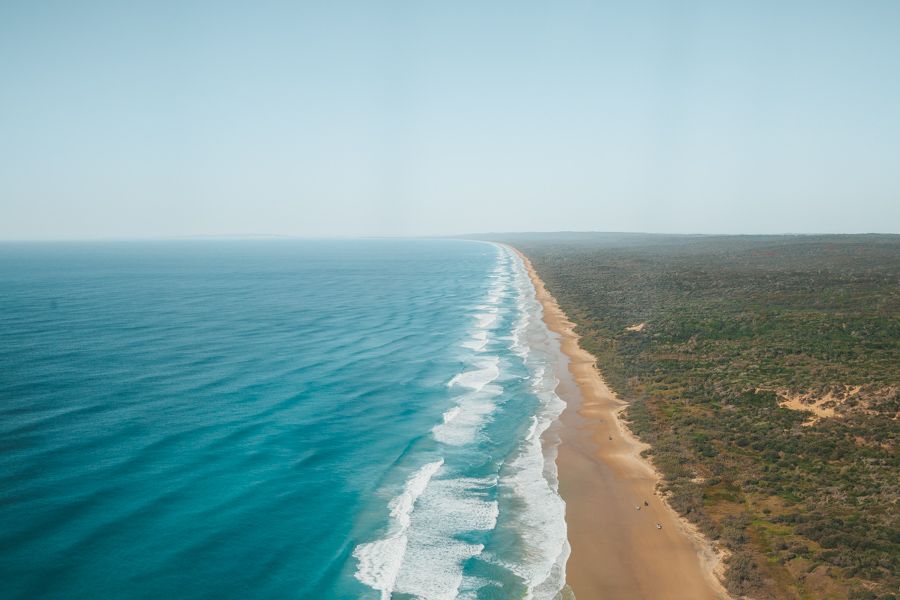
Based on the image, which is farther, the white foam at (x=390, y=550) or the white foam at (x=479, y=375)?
the white foam at (x=479, y=375)

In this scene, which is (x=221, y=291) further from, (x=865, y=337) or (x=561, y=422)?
(x=865, y=337)

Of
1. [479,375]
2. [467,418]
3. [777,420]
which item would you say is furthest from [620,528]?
[479,375]

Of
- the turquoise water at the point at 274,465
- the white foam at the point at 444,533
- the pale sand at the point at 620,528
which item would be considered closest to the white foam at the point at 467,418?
the turquoise water at the point at 274,465

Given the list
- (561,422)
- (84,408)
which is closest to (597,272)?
(561,422)

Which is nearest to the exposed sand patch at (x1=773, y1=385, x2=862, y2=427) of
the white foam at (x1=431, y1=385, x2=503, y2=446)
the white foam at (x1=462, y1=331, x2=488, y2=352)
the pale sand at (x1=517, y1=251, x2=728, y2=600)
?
the pale sand at (x1=517, y1=251, x2=728, y2=600)

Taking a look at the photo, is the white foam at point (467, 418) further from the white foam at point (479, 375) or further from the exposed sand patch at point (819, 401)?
the exposed sand patch at point (819, 401)

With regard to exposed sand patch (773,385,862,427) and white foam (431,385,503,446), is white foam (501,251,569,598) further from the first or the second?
exposed sand patch (773,385,862,427)

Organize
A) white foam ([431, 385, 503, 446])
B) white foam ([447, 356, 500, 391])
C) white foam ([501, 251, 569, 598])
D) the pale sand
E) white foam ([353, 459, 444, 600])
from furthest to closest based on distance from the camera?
white foam ([447, 356, 500, 391]) → white foam ([431, 385, 503, 446]) → white foam ([501, 251, 569, 598]) → white foam ([353, 459, 444, 600]) → the pale sand
